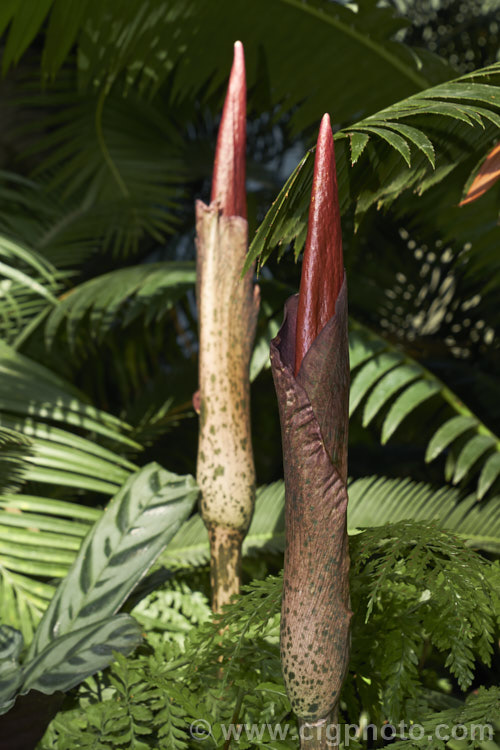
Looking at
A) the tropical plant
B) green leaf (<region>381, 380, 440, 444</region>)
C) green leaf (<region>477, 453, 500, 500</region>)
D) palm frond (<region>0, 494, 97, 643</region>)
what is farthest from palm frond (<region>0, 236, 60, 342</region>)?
green leaf (<region>477, 453, 500, 500</region>)

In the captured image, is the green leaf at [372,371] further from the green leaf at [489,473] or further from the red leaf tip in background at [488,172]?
the red leaf tip in background at [488,172]

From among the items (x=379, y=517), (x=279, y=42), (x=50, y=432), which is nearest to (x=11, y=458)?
(x=50, y=432)

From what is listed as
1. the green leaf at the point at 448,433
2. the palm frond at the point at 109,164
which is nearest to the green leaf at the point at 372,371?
the green leaf at the point at 448,433

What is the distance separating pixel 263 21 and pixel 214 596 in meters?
0.80

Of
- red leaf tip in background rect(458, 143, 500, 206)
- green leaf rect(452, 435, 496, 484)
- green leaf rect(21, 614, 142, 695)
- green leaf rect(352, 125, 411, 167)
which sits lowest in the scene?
green leaf rect(21, 614, 142, 695)

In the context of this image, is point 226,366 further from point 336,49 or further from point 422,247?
point 422,247

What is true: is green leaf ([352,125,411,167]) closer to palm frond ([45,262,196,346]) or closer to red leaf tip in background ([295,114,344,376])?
red leaf tip in background ([295,114,344,376])

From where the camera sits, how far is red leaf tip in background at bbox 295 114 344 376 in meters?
0.32

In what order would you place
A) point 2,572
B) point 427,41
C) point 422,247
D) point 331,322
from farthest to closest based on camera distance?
point 427,41
point 422,247
point 2,572
point 331,322

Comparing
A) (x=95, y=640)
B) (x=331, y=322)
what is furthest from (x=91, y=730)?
(x=331, y=322)

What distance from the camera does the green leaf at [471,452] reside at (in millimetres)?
817

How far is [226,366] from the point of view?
0.48 metres

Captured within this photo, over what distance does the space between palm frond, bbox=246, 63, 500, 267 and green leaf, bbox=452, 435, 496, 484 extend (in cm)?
41

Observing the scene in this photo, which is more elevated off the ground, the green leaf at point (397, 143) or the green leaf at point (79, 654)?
the green leaf at point (397, 143)
